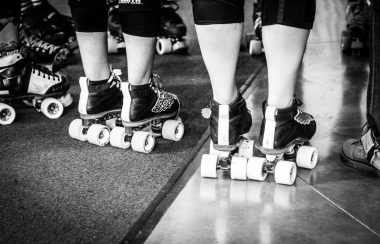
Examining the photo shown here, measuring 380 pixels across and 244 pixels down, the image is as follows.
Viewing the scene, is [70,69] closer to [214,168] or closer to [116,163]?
[116,163]

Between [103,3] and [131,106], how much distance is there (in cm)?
42

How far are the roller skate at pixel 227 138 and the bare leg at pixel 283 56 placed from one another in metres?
0.12

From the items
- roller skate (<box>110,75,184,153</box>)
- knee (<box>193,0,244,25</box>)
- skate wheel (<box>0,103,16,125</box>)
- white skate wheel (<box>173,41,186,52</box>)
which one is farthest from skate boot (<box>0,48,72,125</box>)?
white skate wheel (<box>173,41,186,52</box>)

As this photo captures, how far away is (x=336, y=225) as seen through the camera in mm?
1317

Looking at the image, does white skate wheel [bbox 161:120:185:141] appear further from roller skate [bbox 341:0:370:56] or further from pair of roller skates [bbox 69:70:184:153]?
roller skate [bbox 341:0:370:56]

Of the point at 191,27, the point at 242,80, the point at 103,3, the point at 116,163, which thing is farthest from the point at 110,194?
the point at 191,27

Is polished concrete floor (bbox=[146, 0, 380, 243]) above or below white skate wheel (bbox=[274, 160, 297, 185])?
below

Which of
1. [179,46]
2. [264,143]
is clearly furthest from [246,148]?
[179,46]

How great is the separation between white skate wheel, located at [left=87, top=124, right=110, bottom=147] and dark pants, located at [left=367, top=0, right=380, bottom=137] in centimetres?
99

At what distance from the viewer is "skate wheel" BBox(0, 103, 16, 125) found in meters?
2.21

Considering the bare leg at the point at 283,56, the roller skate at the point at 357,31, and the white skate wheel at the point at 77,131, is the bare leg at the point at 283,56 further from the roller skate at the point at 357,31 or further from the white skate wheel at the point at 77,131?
the roller skate at the point at 357,31

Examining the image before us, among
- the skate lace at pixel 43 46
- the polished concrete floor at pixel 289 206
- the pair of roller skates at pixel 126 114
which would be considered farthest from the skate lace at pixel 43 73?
the polished concrete floor at pixel 289 206

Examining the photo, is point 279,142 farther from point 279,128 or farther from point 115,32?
point 115,32

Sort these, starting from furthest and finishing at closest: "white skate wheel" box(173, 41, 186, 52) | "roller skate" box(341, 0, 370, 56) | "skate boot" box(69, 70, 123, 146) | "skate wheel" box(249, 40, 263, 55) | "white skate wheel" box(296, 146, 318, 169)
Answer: "white skate wheel" box(173, 41, 186, 52)
"skate wheel" box(249, 40, 263, 55)
"roller skate" box(341, 0, 370, 56)
"skate boot" box(69, 70, 123, 146)
"white skate wheel" box(296, 146, 318, 169)
